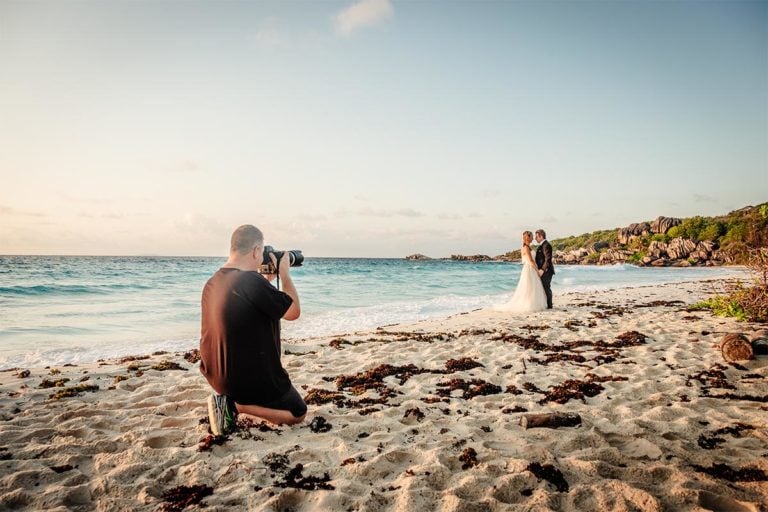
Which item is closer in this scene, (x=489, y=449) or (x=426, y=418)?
(x=489, y=449)

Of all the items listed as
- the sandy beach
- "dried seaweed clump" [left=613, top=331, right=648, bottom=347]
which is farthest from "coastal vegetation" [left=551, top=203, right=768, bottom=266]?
the sandy beach

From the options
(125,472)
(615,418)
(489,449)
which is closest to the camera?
(125,472)

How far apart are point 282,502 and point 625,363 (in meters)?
5.91

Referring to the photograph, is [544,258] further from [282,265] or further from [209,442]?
[209,442]

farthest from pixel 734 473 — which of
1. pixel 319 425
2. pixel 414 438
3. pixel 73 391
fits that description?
pixel 73 391

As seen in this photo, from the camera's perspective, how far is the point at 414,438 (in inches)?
156

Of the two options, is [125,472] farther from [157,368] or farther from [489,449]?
[157,368]

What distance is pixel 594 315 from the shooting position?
11.4 metres

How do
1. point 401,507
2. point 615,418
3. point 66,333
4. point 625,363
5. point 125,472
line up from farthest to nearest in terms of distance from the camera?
point 66,333, point 625,363, point 615,418, point 125,472, point 401,507

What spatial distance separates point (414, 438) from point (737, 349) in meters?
5.64

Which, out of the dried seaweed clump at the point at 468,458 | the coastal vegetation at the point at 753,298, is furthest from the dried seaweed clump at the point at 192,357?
the coastal vegetation at the point at 753,298

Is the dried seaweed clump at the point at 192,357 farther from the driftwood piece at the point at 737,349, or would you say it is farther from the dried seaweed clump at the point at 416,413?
the driftwood piece at the point at 737,349

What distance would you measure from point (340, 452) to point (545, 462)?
1850mm

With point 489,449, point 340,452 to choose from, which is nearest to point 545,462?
point 489,449
